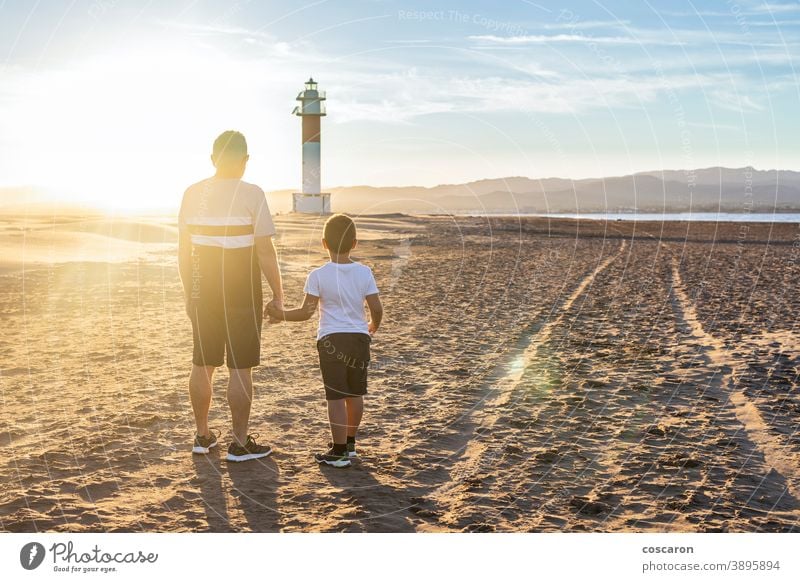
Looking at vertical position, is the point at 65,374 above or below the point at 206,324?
below

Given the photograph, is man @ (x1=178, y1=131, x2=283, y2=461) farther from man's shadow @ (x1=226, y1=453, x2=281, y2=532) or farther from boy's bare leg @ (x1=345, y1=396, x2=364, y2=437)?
boy's bare leg @ (x1=345, y1=396, x2=364, y2=437)

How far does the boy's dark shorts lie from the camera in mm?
5141

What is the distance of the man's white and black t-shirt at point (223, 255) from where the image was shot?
5.05 meters

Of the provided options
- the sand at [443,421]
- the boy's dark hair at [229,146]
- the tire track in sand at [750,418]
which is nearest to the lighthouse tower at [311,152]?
the sand at [443,421]

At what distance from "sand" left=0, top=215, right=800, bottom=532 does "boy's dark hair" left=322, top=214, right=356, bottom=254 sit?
1.61 m

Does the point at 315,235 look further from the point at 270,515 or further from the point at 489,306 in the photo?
the point at 270,515

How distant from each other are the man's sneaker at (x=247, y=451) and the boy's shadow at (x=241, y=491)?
38mm

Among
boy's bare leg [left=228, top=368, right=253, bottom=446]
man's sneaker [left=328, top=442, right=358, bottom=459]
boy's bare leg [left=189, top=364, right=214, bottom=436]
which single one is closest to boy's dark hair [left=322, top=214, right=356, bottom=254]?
boy's bare leg [left=228, top=368, right=253, bottom=446]

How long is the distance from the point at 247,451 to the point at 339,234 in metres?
1.75

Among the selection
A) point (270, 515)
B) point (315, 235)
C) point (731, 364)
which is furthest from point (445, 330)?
point (315, 235)

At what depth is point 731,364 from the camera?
8.67 metres

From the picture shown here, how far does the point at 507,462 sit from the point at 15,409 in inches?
174

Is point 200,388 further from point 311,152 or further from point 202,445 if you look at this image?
point 311,152

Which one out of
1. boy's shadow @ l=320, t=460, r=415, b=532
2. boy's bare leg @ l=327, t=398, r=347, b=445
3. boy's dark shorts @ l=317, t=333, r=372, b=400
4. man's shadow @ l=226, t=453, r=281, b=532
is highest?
boy's dark shorts @ l=317, t=333, r=372, b=400
